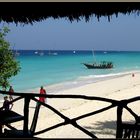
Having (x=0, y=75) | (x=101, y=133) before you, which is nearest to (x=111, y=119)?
(x=101, y=133)

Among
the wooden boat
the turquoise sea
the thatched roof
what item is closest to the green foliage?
the turquoise sea

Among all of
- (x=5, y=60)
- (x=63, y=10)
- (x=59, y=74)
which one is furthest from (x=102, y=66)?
(x=63, y=10)

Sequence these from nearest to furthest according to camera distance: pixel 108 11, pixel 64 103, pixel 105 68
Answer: pixel 108 11
pixel 64 103
pixel 105 68

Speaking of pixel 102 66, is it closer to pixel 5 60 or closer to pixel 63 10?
pixel 5 60

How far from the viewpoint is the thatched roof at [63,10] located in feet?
13.0

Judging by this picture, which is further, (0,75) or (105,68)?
(105,68)

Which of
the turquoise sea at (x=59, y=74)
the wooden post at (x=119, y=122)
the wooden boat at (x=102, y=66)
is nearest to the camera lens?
the wooden post at (x=119, y=122)

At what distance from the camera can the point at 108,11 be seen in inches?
165

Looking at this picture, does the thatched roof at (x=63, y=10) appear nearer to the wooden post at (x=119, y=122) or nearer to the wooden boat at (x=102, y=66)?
the wooden post at (x=119, y=122)

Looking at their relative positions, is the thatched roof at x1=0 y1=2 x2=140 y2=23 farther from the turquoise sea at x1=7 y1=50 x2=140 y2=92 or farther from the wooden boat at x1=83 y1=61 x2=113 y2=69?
the wooden boat at x1=83 y1=61 x2=113 y2=69

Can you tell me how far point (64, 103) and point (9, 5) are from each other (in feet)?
66.2

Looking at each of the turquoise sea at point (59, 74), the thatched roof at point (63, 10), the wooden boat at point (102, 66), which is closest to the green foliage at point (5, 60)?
the turquoise sea at point (59, 74)

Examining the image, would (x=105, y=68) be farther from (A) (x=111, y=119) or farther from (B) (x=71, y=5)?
(B) (x=71, y=5)

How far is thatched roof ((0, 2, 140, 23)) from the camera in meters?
3.96
